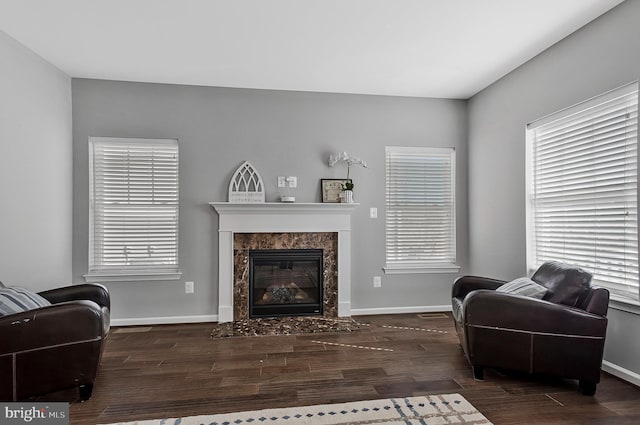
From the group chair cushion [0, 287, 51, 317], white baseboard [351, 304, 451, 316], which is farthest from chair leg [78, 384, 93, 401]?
white baseboard [351, 304, 451, 316]

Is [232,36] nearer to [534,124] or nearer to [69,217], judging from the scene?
[69,217]

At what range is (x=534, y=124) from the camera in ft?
11.0

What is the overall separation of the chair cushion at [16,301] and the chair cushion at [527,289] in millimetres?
3418

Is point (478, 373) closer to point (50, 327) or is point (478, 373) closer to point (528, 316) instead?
point (528, 316)

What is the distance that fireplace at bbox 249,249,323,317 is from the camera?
4039 mm

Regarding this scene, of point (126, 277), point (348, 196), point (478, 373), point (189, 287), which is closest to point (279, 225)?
point (348, 196)

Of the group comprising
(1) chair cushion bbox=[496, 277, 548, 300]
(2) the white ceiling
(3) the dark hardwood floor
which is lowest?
(3) the dark hardwood floor

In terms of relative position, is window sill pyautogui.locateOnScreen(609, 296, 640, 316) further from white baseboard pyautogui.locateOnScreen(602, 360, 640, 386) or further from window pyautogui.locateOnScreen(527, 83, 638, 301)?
white baseboard pyautogui.locateOnScreen(602, 360, 640, 386)

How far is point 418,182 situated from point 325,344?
2.27 metres

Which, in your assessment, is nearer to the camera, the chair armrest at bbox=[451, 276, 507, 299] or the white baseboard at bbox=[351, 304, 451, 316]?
the chair armrest at bbox=[451, 276, 507, 299]

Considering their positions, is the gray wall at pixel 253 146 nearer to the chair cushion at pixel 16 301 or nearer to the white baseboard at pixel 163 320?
the white baseboard at pixel 163 320

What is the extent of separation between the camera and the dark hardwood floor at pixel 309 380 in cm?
213

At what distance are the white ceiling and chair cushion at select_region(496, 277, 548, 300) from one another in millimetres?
2002

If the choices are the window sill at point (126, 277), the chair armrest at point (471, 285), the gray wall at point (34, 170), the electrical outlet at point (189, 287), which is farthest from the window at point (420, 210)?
the gray wall at point (34, 170)
